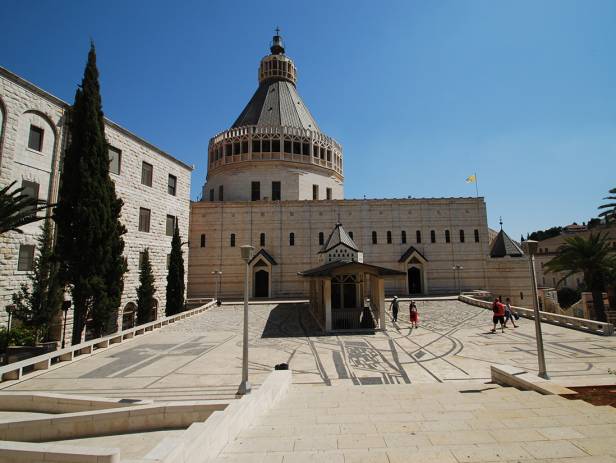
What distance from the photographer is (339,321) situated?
21.0 metres

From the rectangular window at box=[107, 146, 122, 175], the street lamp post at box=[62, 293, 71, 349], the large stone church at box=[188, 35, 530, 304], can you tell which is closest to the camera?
the street lamp post at box=[62, 293, 71, 349]

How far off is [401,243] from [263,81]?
32.8 m

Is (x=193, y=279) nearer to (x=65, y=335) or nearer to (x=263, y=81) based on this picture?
(x=65, y=335)

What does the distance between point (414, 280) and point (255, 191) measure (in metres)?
21.6

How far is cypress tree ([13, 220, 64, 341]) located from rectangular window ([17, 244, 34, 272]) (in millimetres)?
495

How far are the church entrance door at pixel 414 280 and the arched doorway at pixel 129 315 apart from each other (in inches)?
1098

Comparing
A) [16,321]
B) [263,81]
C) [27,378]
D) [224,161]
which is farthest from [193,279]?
[263,81]

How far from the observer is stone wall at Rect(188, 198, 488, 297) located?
38.5m

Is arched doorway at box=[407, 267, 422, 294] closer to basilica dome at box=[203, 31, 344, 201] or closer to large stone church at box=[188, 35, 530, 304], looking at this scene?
large stone church at box=[188, 35, 530, 304]

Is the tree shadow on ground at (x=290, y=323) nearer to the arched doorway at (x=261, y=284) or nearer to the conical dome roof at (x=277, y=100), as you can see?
the arched doorway at (x=261, y=284)

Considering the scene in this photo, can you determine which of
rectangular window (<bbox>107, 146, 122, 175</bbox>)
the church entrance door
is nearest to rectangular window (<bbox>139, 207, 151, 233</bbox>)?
rectangular window (<bbox>107, 146, 122, 175</bbox>)

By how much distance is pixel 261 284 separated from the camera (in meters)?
38.6

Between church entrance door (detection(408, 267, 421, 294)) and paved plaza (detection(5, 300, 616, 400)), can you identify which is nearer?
paved plaza (detection(5, 300, 616, 400))

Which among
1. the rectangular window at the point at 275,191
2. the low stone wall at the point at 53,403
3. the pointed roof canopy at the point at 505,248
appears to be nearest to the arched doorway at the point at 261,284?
the rectangular window at the point at 275,191
